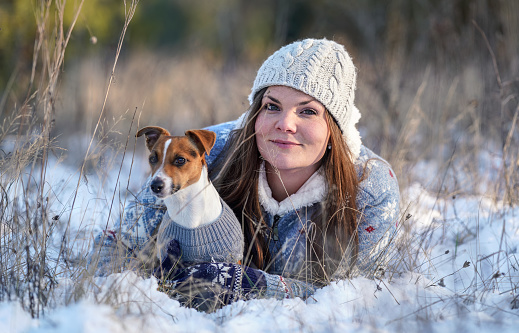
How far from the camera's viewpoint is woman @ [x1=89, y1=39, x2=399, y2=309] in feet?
9.37

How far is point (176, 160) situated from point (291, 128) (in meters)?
0.70

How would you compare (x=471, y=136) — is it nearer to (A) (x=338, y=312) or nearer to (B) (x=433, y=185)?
(B) (x=433, y=185)

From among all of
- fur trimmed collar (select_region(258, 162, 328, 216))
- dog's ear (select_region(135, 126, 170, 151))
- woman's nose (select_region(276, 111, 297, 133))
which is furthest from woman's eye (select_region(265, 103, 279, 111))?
dog's ear (select_region(135, 126, 170, 151))

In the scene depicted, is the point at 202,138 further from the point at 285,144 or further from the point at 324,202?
the point at 324,202

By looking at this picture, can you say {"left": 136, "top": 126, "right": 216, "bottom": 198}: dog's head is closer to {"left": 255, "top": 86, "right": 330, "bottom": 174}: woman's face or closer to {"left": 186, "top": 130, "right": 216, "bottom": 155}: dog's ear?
{"left": 186, "top": 130, "right": 216, "bottom": 155}: dog's ear

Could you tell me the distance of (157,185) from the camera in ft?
7.76

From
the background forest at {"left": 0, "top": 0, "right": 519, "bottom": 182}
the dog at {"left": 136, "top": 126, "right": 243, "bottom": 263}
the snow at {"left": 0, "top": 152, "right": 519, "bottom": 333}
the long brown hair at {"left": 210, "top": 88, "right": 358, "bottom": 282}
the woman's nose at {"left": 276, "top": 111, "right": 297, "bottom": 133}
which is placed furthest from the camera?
the background forest at {"left": 0, "top": 0, "right": 519, "bottom": 182}

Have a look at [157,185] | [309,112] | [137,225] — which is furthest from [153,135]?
[309,112]

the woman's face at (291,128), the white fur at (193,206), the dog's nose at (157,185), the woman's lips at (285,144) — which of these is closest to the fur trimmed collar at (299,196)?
the woman's face at (291,128)

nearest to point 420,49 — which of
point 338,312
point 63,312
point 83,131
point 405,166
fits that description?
point 405,166

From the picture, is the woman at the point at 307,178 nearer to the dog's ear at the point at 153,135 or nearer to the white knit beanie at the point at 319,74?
the white knit beanie at the point at 319,74

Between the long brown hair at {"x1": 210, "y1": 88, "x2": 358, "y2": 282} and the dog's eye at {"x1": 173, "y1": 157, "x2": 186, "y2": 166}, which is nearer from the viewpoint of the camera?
the dog's eye at {"x1": 173, "y1": 157, "x2": 186, "y2": 166}

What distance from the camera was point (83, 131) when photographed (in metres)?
5.89

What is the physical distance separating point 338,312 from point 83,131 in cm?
455
